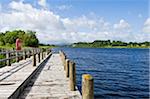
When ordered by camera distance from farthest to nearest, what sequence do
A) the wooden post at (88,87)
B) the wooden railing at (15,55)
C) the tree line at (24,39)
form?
the tree line at (24,39)
the wooden railing at (15,55)
the wooden post at (88,87)

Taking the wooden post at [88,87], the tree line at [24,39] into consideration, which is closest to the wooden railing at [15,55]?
the wooden post at [88,87]

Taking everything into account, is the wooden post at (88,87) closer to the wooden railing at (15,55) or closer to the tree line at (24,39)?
the wooden railing at (15,55)

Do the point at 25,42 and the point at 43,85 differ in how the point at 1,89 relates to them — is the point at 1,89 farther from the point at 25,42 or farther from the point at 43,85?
the point at 25,42

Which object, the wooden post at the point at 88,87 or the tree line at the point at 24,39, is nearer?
the wooden post at the point at 88,87

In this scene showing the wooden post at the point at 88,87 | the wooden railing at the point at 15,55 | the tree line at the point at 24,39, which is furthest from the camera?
the tree line at the point at 24,39

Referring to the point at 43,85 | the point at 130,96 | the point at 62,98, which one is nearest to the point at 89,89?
the point at 62,98

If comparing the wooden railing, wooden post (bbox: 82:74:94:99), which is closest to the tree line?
the wooden railing

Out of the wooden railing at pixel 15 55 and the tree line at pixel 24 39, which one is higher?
the tree line at pixel 24 39

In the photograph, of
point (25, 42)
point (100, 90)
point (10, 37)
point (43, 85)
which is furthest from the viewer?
point (10, 37)

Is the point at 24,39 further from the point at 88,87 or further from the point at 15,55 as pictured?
the point at 88,87

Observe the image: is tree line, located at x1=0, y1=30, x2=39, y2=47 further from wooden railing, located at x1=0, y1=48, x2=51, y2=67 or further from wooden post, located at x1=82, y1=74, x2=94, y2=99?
wooden post, located at x1=82, y1=74, x2=94, y2=99

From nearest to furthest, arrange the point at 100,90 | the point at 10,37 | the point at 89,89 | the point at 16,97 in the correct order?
1. the point at 89,89
2. the point at 16,97
3. the point at 100,90
4. the point at 10,37

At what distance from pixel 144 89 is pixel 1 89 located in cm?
1615

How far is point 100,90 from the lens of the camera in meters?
21.8
